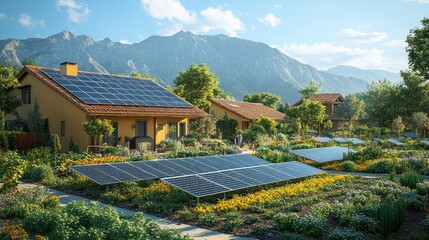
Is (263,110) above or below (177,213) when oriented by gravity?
above

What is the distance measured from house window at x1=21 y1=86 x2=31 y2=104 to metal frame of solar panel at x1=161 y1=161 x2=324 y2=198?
68.2 ft

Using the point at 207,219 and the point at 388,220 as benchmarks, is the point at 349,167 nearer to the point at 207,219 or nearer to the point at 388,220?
the point at 388,220

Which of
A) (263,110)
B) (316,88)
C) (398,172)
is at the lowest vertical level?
(398,172)

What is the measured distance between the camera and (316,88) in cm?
9062

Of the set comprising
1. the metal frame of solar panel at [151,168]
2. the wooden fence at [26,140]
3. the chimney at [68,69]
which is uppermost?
the chimney at [68,69]

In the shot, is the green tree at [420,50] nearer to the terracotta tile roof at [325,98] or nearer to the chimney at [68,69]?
the chimney at [68,69]

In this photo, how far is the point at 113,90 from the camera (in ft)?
91.5

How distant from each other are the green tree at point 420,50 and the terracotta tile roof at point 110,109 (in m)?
15.1

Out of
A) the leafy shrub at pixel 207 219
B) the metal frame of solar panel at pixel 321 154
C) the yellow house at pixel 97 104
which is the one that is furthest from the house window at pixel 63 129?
the leafy shrub at pixel 207 219

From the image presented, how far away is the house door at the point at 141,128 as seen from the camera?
27.1m

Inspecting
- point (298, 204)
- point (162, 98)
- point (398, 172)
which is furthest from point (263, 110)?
point (298, 204)

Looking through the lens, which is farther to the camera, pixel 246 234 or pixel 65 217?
pixel 246 234

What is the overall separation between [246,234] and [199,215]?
5.40ft

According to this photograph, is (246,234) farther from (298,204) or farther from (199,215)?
(298,204)
